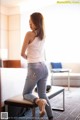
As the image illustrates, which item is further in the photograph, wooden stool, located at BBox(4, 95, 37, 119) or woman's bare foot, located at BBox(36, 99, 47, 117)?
wooden stool, located at BBox(4, 95, 37, 119)

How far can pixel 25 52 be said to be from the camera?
2.17 meters

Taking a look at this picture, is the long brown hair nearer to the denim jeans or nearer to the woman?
the woman

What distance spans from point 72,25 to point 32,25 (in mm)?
4548

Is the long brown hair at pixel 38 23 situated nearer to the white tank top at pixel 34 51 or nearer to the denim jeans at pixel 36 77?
the white tank top at pixel 34 51

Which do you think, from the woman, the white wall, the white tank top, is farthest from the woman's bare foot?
the white wall

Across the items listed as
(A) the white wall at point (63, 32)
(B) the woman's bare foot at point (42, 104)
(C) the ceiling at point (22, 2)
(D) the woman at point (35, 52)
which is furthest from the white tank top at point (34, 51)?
(A) the white wall at point (63, 32)

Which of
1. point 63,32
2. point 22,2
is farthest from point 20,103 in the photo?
point 63,32

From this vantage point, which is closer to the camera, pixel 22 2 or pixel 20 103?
pixel 20 103

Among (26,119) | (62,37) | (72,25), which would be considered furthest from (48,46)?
(26,119)

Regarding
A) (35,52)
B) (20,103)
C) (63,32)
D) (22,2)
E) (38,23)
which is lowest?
(20,103)

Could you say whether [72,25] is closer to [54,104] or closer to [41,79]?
[54,104]

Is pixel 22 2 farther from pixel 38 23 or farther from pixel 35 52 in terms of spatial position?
pixel 35 52

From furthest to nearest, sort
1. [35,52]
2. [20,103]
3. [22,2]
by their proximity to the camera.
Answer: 1. [22,2]
2. [20,103]
3. [35,52]

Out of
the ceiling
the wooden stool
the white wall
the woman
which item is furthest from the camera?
the white wall
